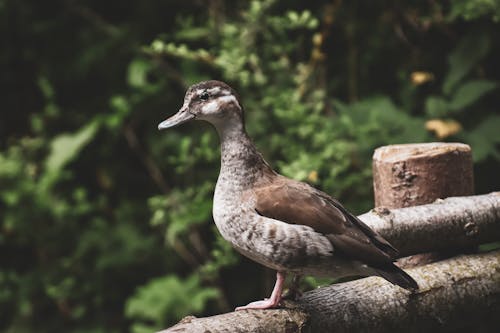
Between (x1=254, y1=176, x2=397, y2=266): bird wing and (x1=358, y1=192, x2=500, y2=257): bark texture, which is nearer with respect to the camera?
(x1=254, y1=176, x2=397, y2=266): bird wing

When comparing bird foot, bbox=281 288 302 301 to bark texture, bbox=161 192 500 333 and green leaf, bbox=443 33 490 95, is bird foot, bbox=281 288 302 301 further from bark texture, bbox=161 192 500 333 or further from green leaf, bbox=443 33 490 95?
green leaf, bbox=443 33 490 95

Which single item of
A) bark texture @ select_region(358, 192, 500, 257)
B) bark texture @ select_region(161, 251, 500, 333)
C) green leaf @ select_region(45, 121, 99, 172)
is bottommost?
bark texture @ select_region(161, 251, 500, 333)

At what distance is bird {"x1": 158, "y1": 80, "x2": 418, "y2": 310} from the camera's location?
1811 millimetres

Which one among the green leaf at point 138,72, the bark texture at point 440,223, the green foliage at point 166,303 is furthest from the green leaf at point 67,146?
the bark texture at point 440,223

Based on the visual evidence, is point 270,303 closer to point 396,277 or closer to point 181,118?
point 396,277

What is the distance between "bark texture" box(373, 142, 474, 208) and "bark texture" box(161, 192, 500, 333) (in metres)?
0.10

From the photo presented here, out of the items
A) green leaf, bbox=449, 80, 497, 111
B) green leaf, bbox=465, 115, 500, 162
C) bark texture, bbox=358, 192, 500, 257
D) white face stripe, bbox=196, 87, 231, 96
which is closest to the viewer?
white face stripe, bbox=196, 87, 231, 96

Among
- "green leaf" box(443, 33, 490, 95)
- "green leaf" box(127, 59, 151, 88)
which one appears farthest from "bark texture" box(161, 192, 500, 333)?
"green leaf" box(127, 59, 151, 88)

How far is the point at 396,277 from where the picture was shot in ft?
5.95

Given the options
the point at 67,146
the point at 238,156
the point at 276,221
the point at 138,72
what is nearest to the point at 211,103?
the point at 238,156

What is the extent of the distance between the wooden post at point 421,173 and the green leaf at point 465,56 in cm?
104

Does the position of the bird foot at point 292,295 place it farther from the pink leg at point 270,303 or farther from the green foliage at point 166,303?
the green foliage at point 166,303

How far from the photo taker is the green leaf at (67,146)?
14.3ft

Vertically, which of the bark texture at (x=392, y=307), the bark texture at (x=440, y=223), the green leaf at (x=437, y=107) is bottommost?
the bark texture at (x=392, y=307)
